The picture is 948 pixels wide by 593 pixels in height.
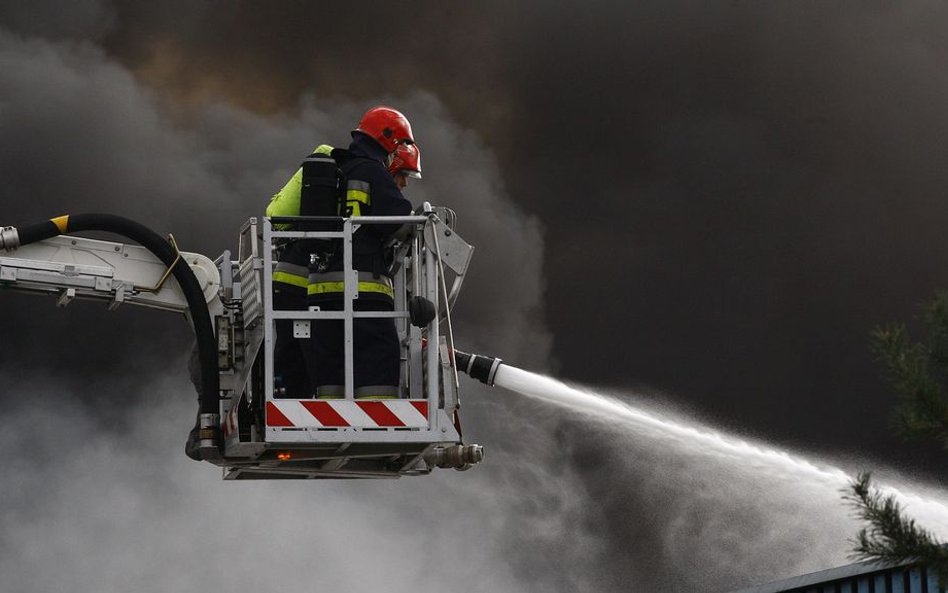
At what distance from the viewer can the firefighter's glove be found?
862 centimetres

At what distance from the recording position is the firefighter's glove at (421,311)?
8625 mm

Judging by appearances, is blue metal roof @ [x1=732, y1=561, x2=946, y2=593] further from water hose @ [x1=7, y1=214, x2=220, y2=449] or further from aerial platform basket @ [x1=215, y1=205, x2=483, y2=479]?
water hose @ [x1=7, y1=214, x2=220, y2=449]

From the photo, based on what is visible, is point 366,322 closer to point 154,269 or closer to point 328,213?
point 328,213

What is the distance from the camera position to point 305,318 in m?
8.70

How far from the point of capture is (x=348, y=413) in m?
A: 8.58

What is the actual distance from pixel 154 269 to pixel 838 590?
7.49 meters

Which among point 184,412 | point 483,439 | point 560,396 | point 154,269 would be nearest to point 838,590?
point 560,396

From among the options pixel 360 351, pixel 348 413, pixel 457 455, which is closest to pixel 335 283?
pixel 360 351

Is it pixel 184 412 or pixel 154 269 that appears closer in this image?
pixel 154 269

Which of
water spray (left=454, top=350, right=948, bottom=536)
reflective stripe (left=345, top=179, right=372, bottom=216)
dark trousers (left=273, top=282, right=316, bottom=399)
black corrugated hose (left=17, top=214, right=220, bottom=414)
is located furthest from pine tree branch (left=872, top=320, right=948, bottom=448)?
black corrugated hose (left=17, top=214, right=220, bottom=414)

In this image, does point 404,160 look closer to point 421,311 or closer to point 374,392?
point 421,311

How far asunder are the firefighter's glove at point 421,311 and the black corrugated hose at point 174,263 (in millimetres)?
1395

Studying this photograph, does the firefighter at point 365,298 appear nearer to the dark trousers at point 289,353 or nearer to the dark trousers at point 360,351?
the dark trousers at point 360,351

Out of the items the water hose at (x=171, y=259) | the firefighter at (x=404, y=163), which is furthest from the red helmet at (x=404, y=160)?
the water hose at (x=171, y=259)
